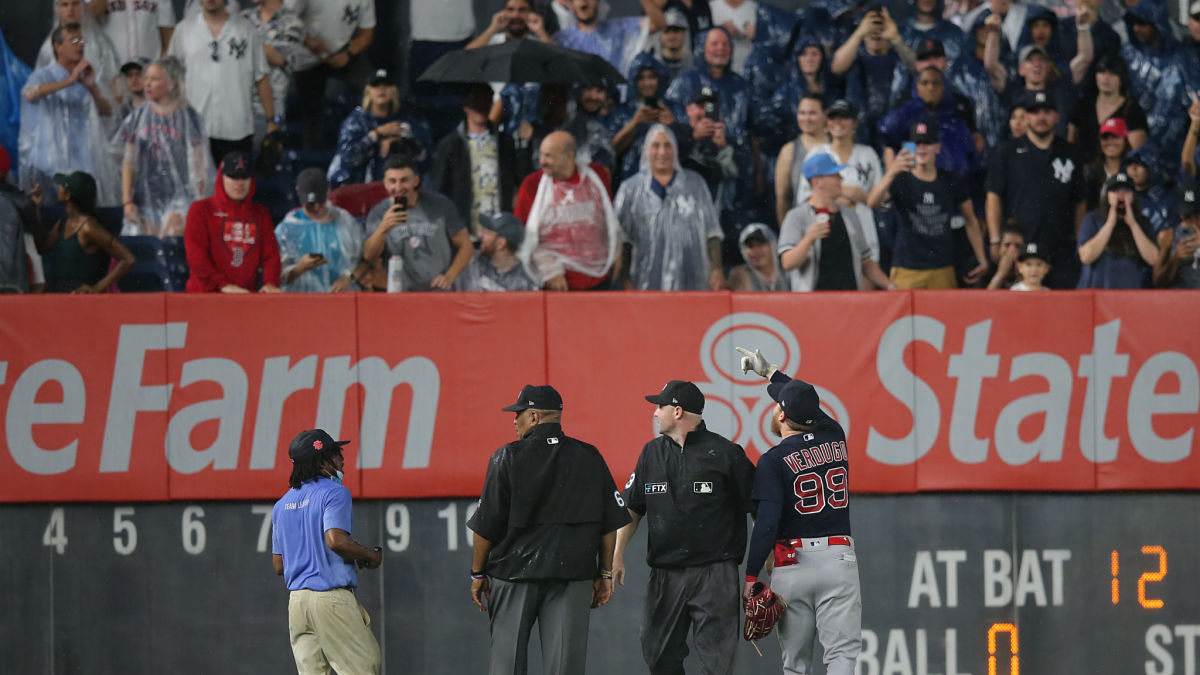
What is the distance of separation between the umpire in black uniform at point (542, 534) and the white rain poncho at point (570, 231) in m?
2.82

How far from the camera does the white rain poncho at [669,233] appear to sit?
11.5 m

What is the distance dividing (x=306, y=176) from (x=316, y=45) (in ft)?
9.30

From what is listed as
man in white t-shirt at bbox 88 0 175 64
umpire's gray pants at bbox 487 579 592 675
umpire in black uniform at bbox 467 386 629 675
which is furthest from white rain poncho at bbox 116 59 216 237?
umpire's gray pants at bbox 487 579 592 675

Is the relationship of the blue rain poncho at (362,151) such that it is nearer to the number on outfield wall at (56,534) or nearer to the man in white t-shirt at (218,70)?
the man in white t-shirt at (218,70)

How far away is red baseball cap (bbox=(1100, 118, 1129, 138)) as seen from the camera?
12.2 meters

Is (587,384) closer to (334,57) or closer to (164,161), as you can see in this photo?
(164,161)

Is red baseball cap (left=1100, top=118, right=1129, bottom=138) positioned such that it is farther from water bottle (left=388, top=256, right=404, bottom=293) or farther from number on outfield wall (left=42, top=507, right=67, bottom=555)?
number on outfield wall (left=42, top=507, right=67, bottom=555)

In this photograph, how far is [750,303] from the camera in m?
10.5

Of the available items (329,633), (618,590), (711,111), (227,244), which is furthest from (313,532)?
(711,111)

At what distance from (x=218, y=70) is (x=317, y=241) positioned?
236cm

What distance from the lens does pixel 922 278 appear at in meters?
11.8

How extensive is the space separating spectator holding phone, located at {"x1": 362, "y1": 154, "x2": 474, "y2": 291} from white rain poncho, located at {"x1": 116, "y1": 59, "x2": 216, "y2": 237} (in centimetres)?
200

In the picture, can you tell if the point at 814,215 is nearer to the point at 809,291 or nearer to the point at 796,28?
the point at 809,291

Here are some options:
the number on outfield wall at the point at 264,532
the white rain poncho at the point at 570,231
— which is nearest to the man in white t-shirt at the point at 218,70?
the white rain poncho at the point at 570,231
